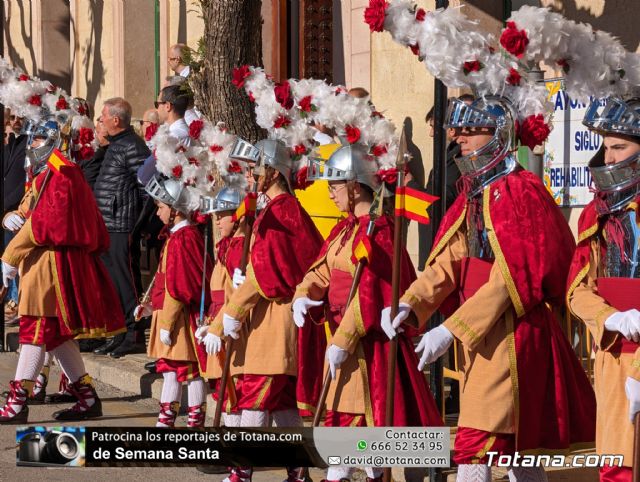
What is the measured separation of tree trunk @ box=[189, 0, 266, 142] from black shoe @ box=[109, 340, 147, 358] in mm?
2521

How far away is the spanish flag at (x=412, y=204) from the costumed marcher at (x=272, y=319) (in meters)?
1.22

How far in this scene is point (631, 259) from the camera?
514cm

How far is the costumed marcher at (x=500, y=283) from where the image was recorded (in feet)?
18.2

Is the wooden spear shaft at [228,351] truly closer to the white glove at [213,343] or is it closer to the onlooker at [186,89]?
the white glove at [213,343]

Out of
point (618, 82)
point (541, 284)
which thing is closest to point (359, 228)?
point (541, 284)

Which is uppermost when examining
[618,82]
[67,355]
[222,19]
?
[222,19]

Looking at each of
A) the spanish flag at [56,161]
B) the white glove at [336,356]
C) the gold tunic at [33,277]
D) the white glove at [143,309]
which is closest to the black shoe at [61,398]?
the gold tunic at [33,277]

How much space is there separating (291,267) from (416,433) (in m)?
1.49

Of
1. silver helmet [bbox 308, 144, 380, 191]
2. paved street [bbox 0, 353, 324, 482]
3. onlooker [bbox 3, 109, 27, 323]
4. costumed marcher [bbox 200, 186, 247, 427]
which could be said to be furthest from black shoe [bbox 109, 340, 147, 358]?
silver helmet [bbox 308, 144, 380, 191]

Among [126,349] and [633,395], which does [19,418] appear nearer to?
[126,349]

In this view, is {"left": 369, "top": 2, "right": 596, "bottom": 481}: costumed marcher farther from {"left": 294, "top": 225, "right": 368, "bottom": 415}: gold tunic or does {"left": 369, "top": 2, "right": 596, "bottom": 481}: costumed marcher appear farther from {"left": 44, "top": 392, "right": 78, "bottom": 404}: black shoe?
{"left": 44, "top": 392, "right": 78, "bottom": 404}: black shoe

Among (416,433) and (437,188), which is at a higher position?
(437,188)

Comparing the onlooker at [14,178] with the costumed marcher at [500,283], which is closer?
the costumed marcher at [500,283]

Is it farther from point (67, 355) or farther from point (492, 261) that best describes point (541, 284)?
point (67, 355)
